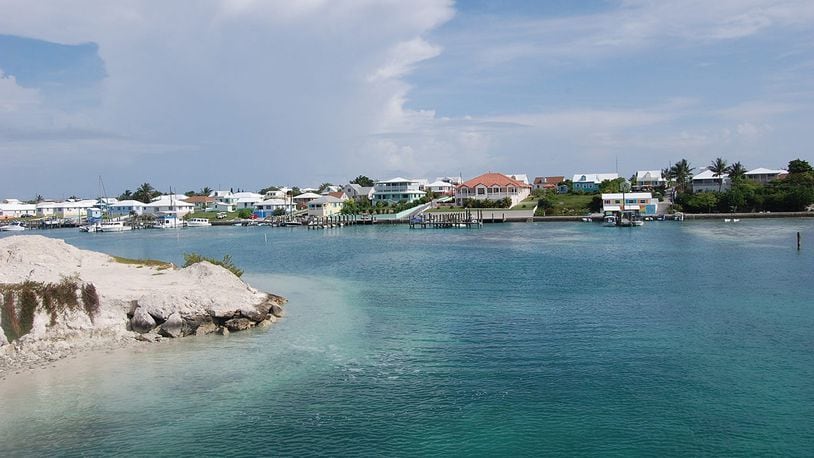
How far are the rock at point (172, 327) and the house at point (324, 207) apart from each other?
84622 mm

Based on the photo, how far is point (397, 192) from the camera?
121125 millimetres

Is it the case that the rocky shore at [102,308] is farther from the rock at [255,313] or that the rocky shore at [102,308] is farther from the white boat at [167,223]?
the white boat at [167,223]

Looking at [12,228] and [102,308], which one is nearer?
[102,308]

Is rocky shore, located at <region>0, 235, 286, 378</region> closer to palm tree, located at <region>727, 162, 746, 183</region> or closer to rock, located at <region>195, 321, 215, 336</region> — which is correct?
rock, located at <region>195, 321, 215, 336</region>

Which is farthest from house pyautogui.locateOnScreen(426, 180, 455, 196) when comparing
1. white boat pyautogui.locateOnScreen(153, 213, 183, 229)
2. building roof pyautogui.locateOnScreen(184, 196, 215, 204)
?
building roof pyautogui.locateOnScreen(184, 196, 215, 204)

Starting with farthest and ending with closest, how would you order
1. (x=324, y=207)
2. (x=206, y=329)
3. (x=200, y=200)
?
1. (x=200, y=200)
2. (x=324, y=207)
3. (x=206, y=329)

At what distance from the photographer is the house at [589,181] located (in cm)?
12350

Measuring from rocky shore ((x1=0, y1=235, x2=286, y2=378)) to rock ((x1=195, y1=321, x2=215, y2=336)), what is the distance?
0.04m

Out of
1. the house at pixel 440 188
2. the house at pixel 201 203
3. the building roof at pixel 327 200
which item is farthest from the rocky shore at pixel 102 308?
the house at pixel 201 203

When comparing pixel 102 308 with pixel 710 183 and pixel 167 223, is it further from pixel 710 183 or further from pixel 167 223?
pixel 710 183

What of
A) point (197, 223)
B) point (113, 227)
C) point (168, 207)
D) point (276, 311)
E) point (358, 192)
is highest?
point (358, 192)

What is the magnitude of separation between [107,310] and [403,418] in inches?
616

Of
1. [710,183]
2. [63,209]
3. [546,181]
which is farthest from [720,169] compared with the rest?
[63,209]

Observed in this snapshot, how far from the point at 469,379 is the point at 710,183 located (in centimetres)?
10262
